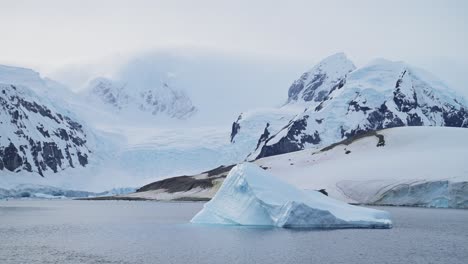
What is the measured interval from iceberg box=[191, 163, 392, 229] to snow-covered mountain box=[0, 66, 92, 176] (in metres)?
126

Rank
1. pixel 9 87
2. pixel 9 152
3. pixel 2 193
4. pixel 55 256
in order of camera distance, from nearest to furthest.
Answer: pixel 55 256
pixel 2 193
pixel 9 152
pixel 9 87

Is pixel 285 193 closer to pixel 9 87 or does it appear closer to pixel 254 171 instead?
pixel 254 171

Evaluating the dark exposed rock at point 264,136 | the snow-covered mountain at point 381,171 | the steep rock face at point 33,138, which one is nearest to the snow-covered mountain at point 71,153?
the steep rock face at point 33,138

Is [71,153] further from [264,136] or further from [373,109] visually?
[373,109]

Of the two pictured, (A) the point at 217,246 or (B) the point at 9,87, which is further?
(B) the point at 9,87

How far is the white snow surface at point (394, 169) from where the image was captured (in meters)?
88.3

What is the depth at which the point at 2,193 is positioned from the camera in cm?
15088

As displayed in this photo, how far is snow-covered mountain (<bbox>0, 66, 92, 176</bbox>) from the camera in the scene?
176625 millimetres

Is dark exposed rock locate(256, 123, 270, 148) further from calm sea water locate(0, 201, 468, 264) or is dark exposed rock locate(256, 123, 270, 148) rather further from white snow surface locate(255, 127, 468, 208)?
calm sea water locate(0, 201, 468, 264)

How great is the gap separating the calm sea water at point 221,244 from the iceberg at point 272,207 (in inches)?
55.3

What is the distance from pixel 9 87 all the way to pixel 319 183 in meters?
113

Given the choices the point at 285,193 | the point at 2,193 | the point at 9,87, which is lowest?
the point at 2,193

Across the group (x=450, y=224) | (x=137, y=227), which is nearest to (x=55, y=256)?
(x=137, y=227)

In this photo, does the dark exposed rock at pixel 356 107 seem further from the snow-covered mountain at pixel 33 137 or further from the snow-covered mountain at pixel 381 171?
the snow-covered mountain at pixel 33 137
